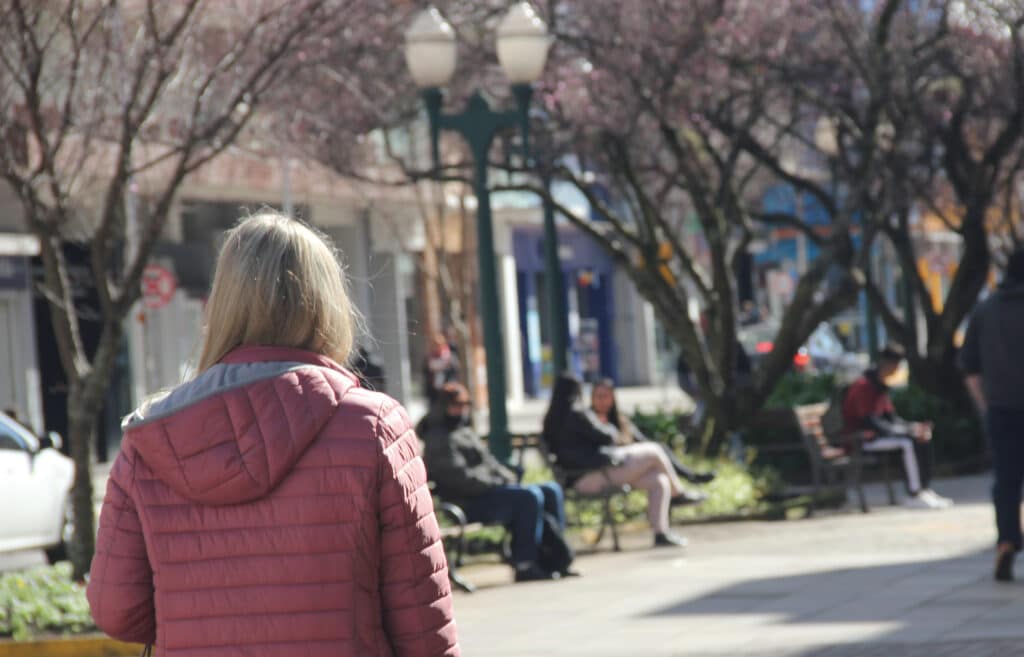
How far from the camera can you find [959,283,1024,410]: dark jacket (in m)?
10.3

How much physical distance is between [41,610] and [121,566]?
272 inches

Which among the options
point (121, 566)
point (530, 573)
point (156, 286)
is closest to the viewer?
point (121, 566)

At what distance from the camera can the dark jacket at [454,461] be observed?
12.1m

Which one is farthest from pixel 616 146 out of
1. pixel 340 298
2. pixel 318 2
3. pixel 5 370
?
pixel 340 298

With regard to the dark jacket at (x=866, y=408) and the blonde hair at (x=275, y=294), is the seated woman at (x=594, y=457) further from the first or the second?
the blonde hair at (x=275, y=294)

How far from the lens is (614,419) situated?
1498cm

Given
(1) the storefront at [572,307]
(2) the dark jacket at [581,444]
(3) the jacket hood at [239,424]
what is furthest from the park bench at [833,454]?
(1) the storefront at [572,307]

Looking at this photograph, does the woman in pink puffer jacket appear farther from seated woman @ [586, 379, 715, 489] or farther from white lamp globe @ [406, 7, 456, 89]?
white lamp globe @ [406, 7, 456, 89]

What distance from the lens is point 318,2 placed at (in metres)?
11.7

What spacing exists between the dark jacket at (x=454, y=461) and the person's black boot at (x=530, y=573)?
54 cm

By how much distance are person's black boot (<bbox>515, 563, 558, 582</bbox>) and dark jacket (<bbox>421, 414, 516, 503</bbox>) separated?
0.54m

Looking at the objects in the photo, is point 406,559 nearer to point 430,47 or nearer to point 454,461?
point 454,461

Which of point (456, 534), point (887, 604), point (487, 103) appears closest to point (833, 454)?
point (487, 103)

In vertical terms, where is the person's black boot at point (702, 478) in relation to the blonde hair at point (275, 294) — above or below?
below
